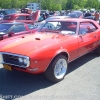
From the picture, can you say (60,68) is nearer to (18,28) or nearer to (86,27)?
(86,27)

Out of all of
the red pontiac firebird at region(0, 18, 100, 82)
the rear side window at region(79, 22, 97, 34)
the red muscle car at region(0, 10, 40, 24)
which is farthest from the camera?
the red muscle car at region(0, 10, 40, 24)

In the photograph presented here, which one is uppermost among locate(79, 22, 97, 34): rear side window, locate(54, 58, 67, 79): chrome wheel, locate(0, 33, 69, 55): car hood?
locate(79, 22, 97, 34): rear side window

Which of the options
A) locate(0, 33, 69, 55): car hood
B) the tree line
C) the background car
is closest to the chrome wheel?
locate(0, 33, 69, 55): car hood

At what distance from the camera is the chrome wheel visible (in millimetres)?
4383

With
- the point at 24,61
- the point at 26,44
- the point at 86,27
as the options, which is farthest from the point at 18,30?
the point at 24,61

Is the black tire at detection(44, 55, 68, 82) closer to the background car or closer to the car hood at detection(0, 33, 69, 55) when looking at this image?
the car hood at detection(0, 33, 69, 55)

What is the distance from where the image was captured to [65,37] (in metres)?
4.88

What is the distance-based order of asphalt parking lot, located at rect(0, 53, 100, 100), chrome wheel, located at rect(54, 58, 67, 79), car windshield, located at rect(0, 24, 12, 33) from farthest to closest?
car windshield, located at rect(0, 24, 12, 33), chrome wheel, located at rect(54, 58, 67, 79), asphalt parking lot, located at rect(0, 53, 100, 100)

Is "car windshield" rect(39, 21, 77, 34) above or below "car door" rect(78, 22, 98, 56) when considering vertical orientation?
above

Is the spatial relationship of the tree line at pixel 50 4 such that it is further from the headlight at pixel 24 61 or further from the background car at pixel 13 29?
the headlight at pixel 24 61

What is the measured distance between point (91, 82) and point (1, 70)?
255 centimetres

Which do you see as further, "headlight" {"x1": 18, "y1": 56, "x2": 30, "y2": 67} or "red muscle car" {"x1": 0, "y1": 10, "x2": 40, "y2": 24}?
"red muscle car" {"x1": 0, "y1": 10, "x2": 40, "y2": 24}

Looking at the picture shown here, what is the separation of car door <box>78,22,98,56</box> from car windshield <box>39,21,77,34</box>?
0.81ft

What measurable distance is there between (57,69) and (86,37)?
1597mm
